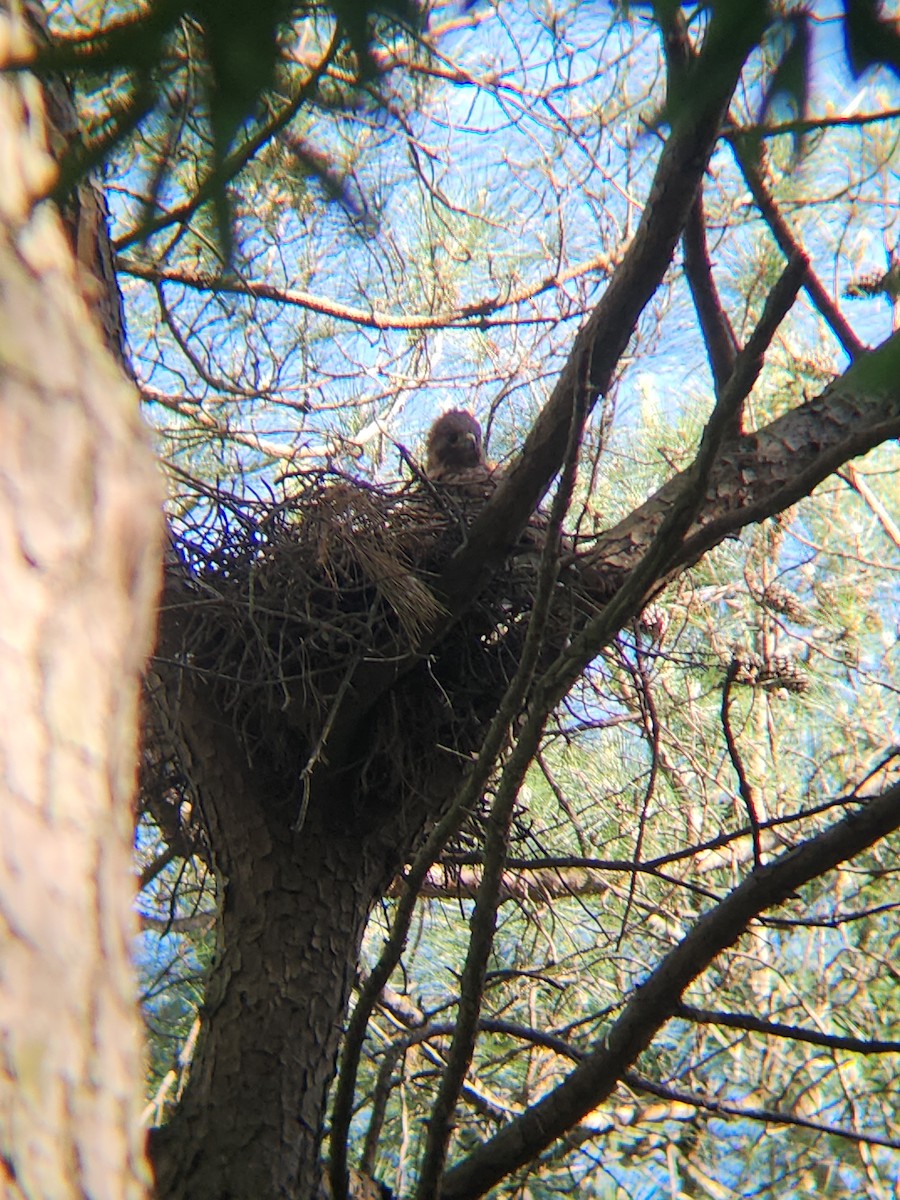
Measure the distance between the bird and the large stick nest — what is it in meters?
0.71

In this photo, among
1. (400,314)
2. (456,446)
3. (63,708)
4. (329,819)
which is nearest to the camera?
(63,708)

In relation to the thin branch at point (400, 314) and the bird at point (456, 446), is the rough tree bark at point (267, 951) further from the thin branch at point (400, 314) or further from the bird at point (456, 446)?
the bird at point (456, 446)

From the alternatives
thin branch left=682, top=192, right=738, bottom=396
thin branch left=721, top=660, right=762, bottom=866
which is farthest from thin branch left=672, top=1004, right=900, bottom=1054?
thin branch left=682, top=192, right=738, bottom=396

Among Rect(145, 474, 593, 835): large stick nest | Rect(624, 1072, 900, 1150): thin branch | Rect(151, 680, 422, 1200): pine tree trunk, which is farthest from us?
Rect(145, 474, 593, 835): large stick nest

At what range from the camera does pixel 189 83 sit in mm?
878

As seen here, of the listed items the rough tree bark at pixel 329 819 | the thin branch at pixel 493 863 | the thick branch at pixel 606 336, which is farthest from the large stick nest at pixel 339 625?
the thin branch at pixel 493 863

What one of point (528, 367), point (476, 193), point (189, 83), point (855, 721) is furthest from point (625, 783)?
point (189, 83)

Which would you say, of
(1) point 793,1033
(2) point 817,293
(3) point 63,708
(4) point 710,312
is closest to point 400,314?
(4) point 710,312

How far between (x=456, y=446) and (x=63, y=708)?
2.21 meters

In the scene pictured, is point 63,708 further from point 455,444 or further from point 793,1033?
point 455,444

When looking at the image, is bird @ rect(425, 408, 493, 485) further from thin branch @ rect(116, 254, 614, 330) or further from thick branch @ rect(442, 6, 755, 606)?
thick branch @ rect(442, 6, 755, 606)

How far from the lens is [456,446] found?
2.93 metres

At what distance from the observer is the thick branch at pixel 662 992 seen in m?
1.41

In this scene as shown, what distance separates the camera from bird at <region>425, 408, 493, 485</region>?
2.93 meters
